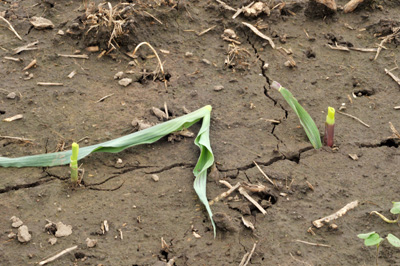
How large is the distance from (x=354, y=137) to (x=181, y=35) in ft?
4.97

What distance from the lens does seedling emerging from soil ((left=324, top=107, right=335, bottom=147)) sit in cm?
306

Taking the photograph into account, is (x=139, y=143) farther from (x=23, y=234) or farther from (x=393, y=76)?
(x=393, y=76)

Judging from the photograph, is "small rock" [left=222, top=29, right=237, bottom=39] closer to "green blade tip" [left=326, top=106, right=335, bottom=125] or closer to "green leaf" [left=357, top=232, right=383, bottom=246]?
"green blade tip" [left=326, top=106, right=335, bottom=125]

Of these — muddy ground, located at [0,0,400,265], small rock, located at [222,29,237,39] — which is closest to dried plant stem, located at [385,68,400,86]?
muddy ground, located at [0,0,400,265]

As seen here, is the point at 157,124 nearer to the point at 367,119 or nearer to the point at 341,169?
the point at 341,169

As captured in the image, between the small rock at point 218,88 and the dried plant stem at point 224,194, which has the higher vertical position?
the small rock at point 218,88

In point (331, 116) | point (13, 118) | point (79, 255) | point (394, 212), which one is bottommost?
point (79, 255)

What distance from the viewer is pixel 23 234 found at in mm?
2639

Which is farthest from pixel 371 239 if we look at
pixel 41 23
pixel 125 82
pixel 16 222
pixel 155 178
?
pixel 41 23

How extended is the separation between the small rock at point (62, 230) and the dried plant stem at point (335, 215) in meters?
1.26

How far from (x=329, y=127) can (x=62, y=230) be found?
161cm

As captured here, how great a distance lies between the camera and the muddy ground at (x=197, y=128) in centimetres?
270

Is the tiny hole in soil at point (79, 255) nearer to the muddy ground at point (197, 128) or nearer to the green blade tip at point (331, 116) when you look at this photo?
the muddy ground at point (197, 128)

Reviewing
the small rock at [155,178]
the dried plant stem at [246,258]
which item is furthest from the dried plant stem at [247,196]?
the small rock at [155,178]
